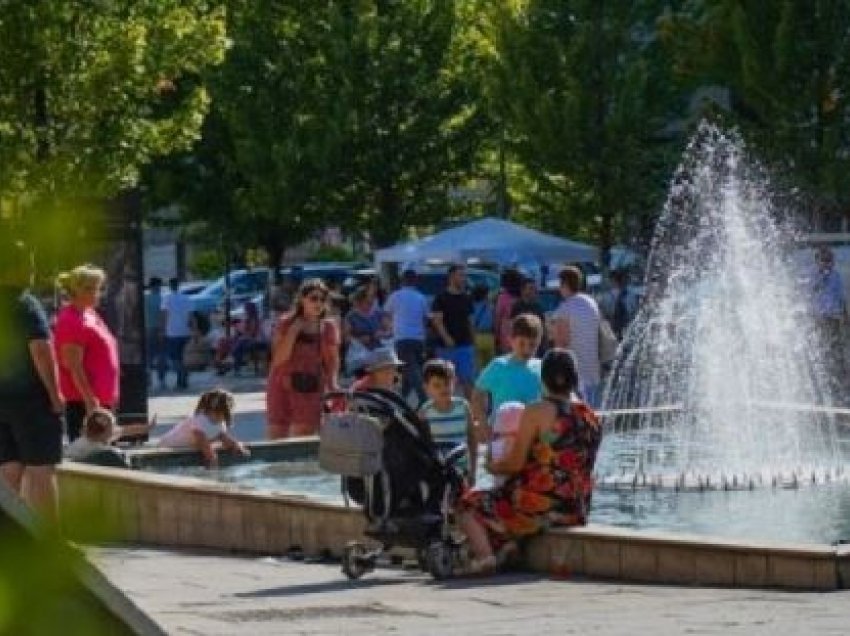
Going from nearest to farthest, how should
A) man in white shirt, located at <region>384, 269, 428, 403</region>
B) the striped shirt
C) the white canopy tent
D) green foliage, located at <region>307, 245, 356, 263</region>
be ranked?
1. the striped shirt
2. man in white shirt, located at <region>384, 269, 428, 403</region>
3. the white canopy tent
4. green foliage, located at <region>307, 245, 356, 263</region>

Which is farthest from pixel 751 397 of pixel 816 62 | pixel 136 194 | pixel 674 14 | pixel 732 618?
pixel 674 14

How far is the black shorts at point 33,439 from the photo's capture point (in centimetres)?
1183

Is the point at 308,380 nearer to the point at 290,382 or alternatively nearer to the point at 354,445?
the point at 290,382

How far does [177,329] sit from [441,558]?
27.5 meters

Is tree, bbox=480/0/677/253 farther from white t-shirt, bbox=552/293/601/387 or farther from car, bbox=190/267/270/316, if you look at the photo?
white t-shirt, bbox=552/293/601/387

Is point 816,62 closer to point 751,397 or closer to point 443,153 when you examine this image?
point 443,153

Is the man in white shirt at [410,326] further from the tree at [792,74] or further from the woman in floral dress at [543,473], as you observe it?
the tree at [792,74]

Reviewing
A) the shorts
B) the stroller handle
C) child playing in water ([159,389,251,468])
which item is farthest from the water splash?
the stroller handle

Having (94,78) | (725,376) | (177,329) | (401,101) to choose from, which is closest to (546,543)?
(725,376)

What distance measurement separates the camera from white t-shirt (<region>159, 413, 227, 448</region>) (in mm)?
17641

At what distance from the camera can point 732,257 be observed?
81.8ft

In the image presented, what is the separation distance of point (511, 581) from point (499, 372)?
9.63ft

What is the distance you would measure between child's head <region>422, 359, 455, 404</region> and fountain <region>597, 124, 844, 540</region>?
14.3 ft

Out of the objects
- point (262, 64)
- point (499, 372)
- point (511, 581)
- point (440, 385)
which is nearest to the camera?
point (511, 581)
